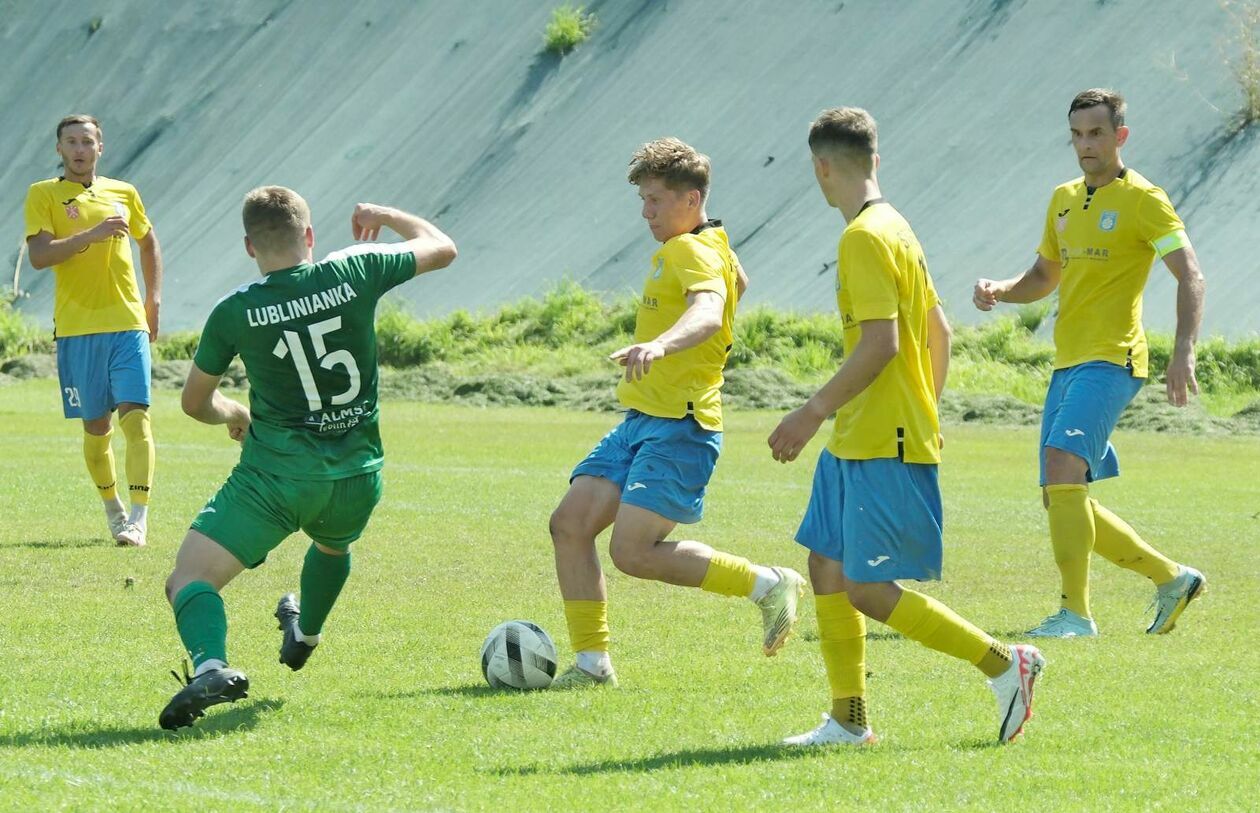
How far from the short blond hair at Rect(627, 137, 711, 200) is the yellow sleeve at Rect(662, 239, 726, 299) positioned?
270 millimetres

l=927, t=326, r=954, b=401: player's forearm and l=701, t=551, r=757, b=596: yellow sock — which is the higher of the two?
l=927, t=326, r=954, b=401: player's forearm

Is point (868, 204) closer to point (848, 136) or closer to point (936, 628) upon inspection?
point (848, 136)

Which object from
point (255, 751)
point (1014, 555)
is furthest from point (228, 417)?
point (1014, 555)

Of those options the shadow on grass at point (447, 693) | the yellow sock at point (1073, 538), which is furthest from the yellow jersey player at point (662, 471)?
the yellow sock at point (1073, 538)

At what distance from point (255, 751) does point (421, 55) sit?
3742 cm

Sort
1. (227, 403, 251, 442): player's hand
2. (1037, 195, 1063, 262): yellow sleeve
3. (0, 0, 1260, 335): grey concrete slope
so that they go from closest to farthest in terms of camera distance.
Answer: (227, 403, 251, 442): player's hand, (1037, 195, 1063, 262): yellow sleeve, (0, 0, 1260, 335): grey concrete slope

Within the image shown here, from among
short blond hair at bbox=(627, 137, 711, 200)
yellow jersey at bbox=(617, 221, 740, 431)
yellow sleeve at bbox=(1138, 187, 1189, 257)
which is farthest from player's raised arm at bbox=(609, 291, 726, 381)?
yellow sleeve at bbox=(1138, 187, 1189, 257)

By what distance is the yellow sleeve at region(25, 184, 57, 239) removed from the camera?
11039mm

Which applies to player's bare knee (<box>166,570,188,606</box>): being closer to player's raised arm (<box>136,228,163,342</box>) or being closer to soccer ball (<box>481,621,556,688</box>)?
soccer ball (<box>481,621,556,688</box>)

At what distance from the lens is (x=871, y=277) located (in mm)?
5539

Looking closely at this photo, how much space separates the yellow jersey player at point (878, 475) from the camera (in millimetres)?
5594

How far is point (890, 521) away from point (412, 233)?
2.21m

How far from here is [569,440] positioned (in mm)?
20031

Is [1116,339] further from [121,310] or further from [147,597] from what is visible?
[121,310]
